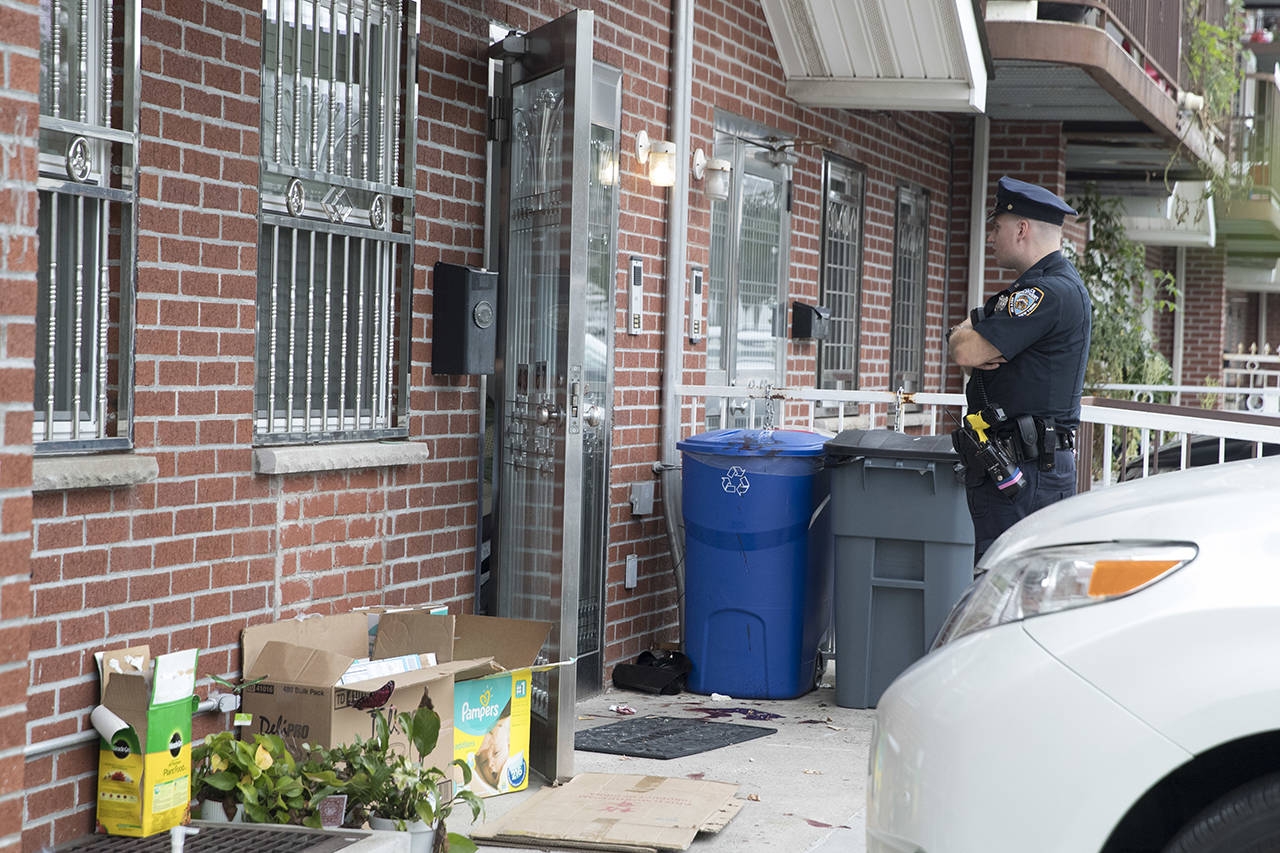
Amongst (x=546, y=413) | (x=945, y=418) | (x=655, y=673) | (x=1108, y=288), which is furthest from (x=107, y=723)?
(x=1108, y=288)

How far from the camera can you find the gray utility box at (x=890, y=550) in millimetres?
6148

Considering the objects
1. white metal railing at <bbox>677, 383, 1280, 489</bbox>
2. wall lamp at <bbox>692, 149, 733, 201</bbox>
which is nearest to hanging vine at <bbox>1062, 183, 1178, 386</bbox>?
white metal railing at <bbox>677, 383, 1280, 489</bbox>

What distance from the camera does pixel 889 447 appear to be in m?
6.18

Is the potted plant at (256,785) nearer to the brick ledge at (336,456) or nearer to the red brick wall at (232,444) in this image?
the red brick wall at (232,444)

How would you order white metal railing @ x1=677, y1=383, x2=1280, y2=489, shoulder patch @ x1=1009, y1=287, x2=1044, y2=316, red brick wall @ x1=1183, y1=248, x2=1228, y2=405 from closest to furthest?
shoulder patch @ x1=1009, y1=287, x2=1044, y2=316
white metal railing @ x1=677, y1=383, x2=1280, y2=489
red brick wall @ x1=1183, y1=248, x2=1228, y2=405

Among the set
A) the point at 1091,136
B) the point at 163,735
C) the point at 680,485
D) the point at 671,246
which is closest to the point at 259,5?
the point at 163,735

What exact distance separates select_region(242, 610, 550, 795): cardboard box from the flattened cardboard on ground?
247 mm

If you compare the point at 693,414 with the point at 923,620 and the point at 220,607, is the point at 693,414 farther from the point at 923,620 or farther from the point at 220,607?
the point at 220,607

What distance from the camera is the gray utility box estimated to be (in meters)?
6.15

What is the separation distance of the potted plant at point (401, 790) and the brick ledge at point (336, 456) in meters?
0.94

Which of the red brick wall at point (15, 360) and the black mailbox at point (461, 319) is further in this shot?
the black mailbox at point (461, 319)


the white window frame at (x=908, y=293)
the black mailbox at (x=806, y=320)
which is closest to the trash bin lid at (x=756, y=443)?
the black mailbox at (x=806, y=320)

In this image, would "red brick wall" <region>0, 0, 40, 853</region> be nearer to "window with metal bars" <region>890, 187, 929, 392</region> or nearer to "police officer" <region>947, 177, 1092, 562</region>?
"police officer" <region>947, 177, 1092, 562</region>

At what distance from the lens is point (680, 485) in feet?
23.9
